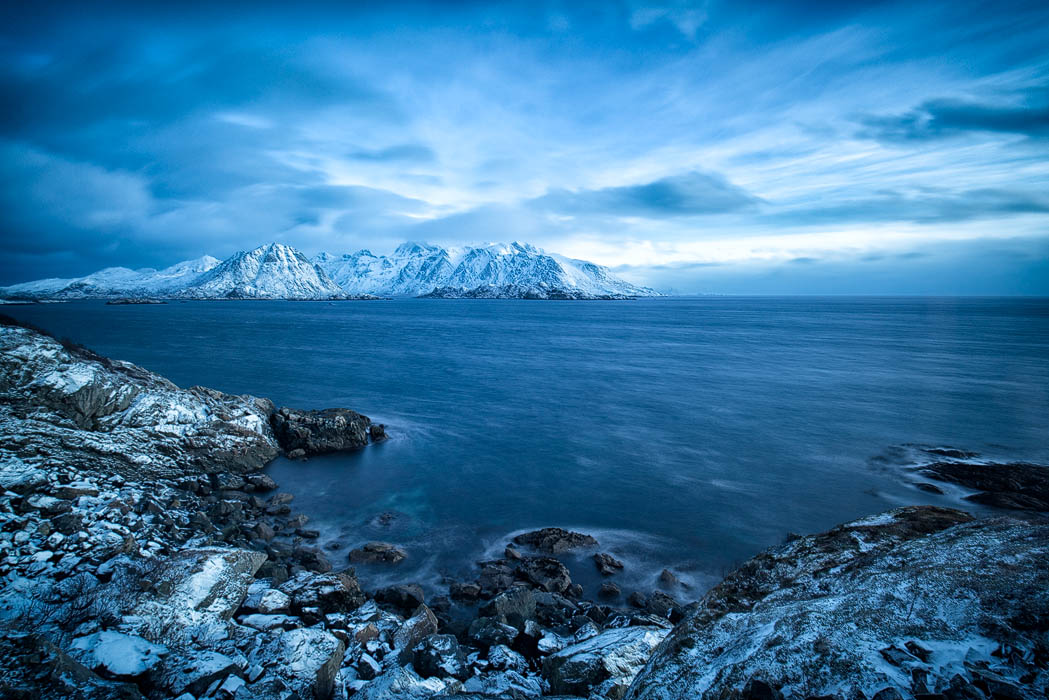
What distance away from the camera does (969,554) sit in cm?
496

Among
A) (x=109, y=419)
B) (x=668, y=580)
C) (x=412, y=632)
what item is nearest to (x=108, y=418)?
(x=109, y=419)

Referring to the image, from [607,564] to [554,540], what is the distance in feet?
5.40

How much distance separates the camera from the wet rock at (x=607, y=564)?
11.6 metres

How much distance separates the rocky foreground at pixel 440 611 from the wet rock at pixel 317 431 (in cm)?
528

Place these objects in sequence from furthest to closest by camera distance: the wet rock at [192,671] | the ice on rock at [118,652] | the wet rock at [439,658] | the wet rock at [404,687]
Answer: the wet rock at [439,658]
the wet rock at [404,687]
the ice on rock at [118,652]
the wet rock at [192,671]

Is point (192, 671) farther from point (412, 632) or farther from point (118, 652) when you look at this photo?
point (412, 632)

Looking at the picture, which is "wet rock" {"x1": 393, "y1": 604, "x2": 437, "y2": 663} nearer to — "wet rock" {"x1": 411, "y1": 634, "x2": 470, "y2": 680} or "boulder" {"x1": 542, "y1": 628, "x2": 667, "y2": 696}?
"wet rock" {"x1": 411, "y1": 634, "x2": 470, "y2": 680}

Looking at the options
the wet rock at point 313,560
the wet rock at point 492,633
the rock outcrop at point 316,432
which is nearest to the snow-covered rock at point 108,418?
the rock outcrop at point 316,432

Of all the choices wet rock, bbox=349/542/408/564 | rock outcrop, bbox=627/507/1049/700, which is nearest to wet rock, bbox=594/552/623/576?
wet rock, bbox=349/542/408/564

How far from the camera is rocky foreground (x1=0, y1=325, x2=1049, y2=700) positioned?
159 inches

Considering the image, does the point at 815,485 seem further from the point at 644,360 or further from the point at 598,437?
the point at 644,360

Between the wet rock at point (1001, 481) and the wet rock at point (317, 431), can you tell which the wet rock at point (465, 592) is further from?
A: the wet rock at point (1001, 481)

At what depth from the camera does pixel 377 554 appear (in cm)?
1192

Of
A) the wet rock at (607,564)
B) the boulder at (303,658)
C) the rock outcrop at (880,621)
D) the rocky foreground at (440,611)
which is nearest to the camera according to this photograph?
the rock outcrop at (880,621)
